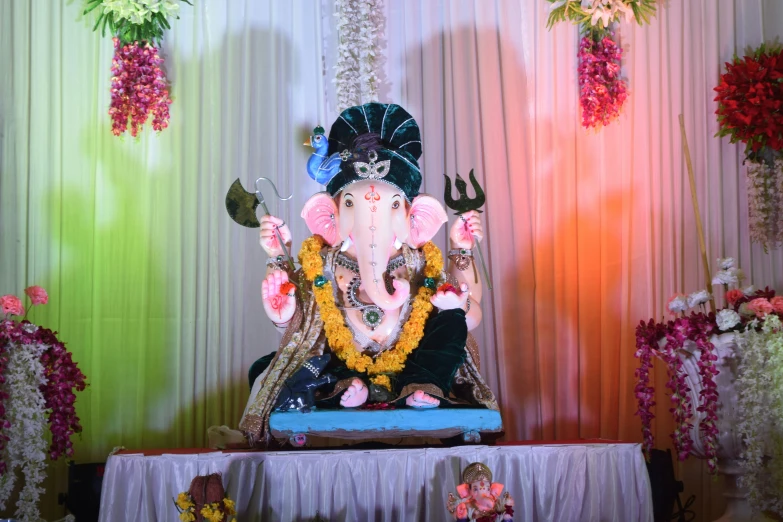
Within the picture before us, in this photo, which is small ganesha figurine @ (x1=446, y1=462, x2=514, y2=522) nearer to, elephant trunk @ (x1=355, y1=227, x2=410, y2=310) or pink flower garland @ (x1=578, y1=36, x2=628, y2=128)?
elephant trunk @ (x1=355, y1=227, x2=410, y2=310)

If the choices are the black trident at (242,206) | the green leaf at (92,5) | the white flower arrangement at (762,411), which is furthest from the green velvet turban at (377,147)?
the green leaf at (92,5)

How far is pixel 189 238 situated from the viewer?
4594 mm

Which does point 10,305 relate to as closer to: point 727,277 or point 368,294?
point 368,294

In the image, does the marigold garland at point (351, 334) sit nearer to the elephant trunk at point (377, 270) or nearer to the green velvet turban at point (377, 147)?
the elephant trunk at point (377, 270)

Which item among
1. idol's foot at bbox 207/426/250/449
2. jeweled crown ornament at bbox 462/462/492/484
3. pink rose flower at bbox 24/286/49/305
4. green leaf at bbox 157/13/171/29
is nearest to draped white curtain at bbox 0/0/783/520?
green leaf at bbox 157/13/171/29

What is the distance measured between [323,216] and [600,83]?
5.23 feet

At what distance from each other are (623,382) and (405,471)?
1.56 meters

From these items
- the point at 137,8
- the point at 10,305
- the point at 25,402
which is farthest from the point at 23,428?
the point at 137,8

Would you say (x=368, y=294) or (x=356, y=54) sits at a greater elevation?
(x=356, y=54)

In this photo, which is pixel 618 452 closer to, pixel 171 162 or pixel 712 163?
pixel 712 163

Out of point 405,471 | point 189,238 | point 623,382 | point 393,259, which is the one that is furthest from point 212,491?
point 623,382

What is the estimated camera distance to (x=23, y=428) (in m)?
3.55

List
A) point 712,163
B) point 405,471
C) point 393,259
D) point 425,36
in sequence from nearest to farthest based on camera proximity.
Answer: point 405,471 < point 393,259 < point 712,163 < point 425,36

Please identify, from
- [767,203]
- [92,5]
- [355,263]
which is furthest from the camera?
[92,5]
